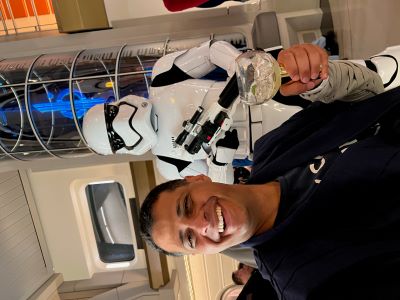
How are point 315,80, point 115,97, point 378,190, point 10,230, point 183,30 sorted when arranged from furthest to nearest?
point 10,230 < point 183,30 < point 115,97 < point 315,80 < point 378,190

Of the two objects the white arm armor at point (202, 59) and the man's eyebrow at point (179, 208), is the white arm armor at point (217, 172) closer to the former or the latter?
the white arm armor at point (202, 59)

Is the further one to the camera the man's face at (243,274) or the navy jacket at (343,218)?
the man's face at (243,274)

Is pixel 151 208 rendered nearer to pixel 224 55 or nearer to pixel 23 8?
pixel 224 55

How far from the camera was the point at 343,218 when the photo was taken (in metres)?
0.89

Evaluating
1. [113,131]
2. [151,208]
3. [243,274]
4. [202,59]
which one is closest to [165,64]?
[202,59]

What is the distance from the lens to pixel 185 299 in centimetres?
415

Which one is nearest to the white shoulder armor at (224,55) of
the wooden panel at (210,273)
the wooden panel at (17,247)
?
the wooden panel at (17,247)

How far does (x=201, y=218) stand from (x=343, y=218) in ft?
1.41

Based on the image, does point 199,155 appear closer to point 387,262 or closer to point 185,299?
point 387,262

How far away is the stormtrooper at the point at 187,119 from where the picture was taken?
1.74 meters

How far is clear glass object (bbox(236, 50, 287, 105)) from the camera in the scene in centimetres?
92

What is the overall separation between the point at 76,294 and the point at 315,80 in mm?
3754

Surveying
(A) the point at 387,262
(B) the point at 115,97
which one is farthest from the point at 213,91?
(A) the point at 387,262

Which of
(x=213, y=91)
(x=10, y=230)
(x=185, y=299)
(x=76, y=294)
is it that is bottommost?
(x=185, y=299)
